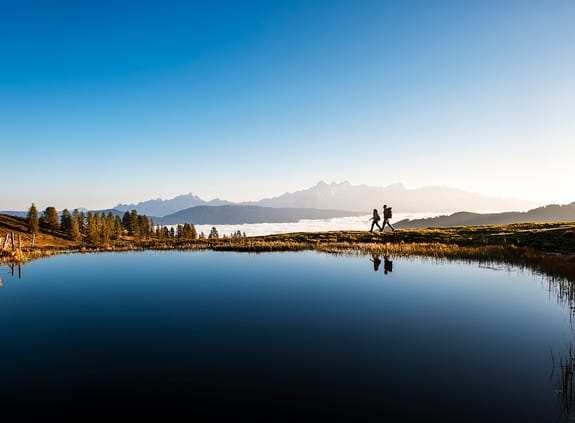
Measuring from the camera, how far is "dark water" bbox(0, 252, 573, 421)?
686 centimetres

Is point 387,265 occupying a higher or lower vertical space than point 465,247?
lower

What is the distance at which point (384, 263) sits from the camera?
25484mm

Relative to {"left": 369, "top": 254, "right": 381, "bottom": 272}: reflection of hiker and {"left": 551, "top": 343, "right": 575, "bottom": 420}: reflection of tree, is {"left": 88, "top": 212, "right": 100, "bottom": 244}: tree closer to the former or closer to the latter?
{"left": 369, "top": 254, "right": 381, "bottom": 272}: reflection of hiker

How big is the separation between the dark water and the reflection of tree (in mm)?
106

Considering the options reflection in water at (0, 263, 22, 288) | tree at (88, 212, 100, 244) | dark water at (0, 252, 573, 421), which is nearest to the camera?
dark water at (0, 252, 573, 421)

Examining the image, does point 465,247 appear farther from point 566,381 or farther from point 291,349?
point 291,349

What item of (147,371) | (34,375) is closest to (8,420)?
(34,375)

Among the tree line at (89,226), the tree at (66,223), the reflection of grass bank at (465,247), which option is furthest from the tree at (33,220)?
the reflection of grass bank at (465,247)

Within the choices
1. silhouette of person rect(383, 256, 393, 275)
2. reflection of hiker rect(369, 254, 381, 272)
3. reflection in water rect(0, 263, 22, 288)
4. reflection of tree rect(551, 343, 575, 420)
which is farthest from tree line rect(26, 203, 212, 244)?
reflection of tree rect(551, 343, 575, 420)

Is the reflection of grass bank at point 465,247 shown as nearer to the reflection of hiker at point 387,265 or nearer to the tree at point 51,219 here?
the reflection of hiker at point 387,265

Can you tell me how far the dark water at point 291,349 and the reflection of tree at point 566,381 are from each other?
106mm

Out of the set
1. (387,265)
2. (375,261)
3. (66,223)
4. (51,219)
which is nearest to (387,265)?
(387,265)

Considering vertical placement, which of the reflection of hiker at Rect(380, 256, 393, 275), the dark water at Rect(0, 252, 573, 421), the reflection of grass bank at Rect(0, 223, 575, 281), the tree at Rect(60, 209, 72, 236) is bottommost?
the dark water at Rect(0, 252, 573, 421)

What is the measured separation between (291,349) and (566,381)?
275 inches
